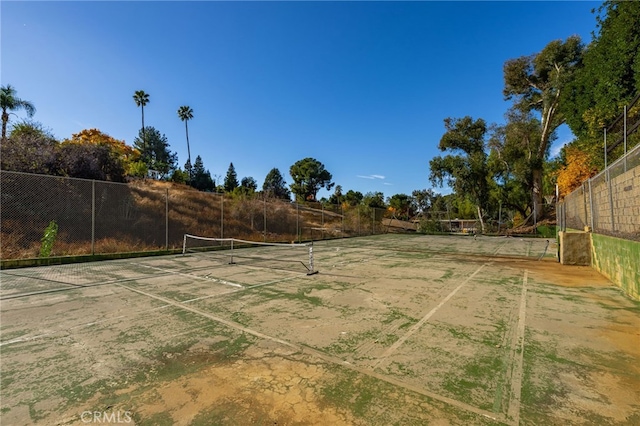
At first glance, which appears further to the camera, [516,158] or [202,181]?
[202,181]

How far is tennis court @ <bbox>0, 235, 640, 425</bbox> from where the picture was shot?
2.17 meters

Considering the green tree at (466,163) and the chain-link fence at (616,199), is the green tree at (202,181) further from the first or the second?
the chain-link fence at (616,199)

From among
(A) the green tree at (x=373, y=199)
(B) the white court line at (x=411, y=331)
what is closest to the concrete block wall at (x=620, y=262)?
(B) the white court line at (x=411, y=331)

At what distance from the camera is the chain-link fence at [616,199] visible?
208 inches

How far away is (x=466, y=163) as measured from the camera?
97.4 feet

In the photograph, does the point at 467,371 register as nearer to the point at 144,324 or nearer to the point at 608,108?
the point at 144,324

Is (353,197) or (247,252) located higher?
(353,197)

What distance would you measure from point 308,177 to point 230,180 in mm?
16126

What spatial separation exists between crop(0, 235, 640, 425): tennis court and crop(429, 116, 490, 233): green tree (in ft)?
84.7

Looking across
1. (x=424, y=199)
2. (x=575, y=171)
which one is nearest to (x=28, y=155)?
(x=575, y=171)

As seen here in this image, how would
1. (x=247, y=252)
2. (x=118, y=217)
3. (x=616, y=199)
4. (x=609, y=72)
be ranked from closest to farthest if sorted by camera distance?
(x=616, y=199)
(x=247, y=252)
(x=118, y=217)
(x=609, y=72)

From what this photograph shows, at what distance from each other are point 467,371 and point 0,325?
610 centimetres

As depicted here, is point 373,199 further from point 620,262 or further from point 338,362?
point 338,362

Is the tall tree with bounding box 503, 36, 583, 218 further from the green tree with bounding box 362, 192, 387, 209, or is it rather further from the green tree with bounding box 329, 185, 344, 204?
the green tree with bounding box 329, 185, 344, 204
